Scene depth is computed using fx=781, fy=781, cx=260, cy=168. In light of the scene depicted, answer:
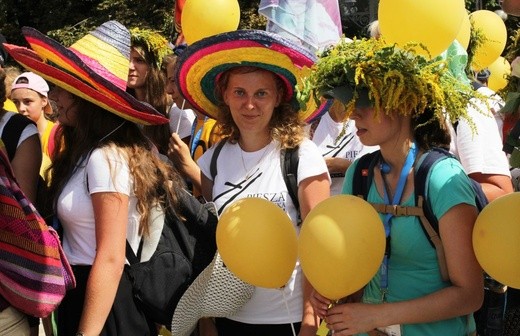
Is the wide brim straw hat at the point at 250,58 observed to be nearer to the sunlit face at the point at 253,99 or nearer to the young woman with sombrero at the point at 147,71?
the sunlit face at the point at 253,99

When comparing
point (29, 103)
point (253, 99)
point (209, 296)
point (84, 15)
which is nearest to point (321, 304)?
point (209, 296)

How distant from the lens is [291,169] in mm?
3361

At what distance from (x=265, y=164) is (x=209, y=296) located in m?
0.63

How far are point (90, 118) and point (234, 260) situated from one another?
1.02 meters

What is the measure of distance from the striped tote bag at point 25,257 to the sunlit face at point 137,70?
8.31ft

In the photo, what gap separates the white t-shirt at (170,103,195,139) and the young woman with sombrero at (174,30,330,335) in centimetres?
215

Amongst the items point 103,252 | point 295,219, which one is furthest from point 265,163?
point 103,252

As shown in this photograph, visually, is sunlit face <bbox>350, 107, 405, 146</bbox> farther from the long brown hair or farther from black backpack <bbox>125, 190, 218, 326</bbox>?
the long brown hair

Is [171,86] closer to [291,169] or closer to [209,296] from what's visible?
[291,169]

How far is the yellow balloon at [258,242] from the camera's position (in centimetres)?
279

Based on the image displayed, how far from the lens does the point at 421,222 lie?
Result: 102 inches

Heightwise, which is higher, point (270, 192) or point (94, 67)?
point (94, 67)

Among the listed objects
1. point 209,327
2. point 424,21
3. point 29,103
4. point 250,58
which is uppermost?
point 424,21

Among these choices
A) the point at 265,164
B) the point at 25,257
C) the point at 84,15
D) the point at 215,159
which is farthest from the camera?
the point at 84,15
